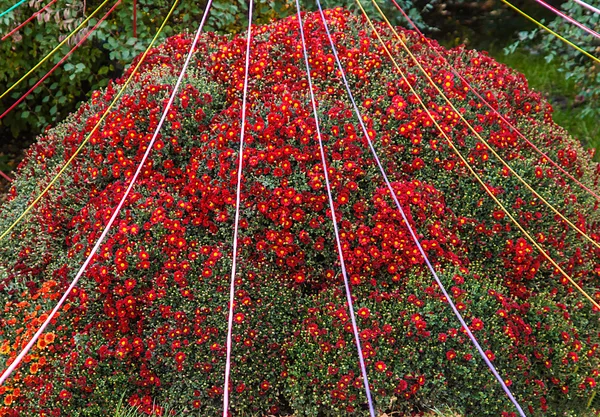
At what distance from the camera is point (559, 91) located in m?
5.64

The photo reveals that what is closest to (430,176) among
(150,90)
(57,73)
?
(150,90)

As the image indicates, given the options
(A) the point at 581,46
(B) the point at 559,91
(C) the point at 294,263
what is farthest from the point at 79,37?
(B) the point at 559,91

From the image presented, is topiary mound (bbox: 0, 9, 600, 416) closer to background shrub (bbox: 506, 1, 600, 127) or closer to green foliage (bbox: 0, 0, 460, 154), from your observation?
green foliage (bbox: 0, 0, 460, 154)

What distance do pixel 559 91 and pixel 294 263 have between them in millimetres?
4276

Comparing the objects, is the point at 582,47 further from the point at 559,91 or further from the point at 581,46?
the point at 559,91

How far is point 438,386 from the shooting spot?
7.37 feet

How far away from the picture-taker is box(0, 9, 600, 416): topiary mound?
7.57 ft

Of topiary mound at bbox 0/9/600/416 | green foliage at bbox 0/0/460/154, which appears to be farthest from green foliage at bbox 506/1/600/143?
topiary mound at bbox 0/9/600/416

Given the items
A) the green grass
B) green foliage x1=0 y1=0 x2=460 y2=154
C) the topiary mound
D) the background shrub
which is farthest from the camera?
the green grass

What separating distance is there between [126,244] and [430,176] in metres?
1.38

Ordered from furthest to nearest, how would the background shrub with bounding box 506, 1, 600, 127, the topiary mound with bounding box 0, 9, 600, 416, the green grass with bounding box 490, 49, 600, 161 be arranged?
the green grass with bounding box 490, 49, 600, 161 → the background shrub with bounding box 506, 1, 600, 127 → the topiary mound with bounding box 0, 9, 600, 416

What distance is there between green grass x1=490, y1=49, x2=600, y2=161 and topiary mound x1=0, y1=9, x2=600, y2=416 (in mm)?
2313

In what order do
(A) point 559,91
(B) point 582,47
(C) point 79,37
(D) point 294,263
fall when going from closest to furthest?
1. (D) point 294,263
2. (C) point 79,37
3. (B) point 582,47
4. (A) point 559,91

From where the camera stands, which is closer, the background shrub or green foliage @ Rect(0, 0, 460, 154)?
green foliage @ Rect(0, 0, 460, 154)
